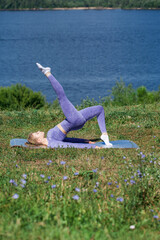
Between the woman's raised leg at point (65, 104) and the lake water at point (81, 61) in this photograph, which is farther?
the lake water at point (81, 61)

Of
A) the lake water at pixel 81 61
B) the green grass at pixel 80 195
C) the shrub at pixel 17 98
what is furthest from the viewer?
the lake water at pixel 81 61

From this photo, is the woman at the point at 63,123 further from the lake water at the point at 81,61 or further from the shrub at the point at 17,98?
the lake water at the point at 81,61

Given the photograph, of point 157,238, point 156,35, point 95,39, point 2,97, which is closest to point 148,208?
point 157,238

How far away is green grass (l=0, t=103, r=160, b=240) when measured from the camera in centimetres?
378

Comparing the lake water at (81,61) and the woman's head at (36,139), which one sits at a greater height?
the woman's head at (36,139)

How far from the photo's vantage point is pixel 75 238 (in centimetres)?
351

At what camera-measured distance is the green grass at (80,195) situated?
378cm

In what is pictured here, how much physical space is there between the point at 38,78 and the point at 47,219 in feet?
106

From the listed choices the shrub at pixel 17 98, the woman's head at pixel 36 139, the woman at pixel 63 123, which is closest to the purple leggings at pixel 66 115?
the woman at pixel 63 123

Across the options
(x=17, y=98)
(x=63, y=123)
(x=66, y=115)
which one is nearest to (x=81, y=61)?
(x=17, y=98)

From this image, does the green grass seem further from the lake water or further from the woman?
the lake water

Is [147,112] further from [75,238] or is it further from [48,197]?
[75,238]

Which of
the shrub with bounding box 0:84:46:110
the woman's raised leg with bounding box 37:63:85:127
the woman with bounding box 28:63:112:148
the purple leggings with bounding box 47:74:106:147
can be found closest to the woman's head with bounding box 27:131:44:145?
the woman with bounding box 28:63:112:148

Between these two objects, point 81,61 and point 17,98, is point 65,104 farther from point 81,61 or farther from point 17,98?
point 81,61
